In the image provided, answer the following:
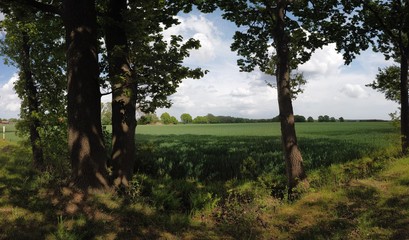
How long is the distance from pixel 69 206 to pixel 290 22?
11.1 meters

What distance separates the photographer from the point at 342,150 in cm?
1961

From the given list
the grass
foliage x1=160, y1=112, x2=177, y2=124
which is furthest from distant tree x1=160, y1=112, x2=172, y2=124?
the grass

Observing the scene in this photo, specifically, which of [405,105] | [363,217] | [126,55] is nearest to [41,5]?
[126,55]

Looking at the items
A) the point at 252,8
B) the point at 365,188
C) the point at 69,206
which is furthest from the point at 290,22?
the point at 69,206

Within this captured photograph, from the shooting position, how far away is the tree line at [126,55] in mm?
Answer: 8266

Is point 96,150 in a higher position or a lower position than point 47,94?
lower

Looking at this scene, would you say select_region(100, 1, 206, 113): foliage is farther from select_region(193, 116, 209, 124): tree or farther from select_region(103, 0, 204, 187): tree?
select_region(193, 116, 209, 124): tree

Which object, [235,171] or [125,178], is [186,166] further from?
[125,178]

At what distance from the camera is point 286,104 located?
11.1 meters

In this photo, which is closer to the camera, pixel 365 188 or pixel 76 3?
pixel 76 3

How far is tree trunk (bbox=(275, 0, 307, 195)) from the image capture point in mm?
11141

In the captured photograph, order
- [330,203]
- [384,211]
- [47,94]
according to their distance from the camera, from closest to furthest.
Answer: [384,211] < [330,203] < [47,94]

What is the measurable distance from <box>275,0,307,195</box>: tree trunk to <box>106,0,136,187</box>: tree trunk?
17.1 feet

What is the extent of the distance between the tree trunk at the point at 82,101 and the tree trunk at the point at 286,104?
6.33 metres
